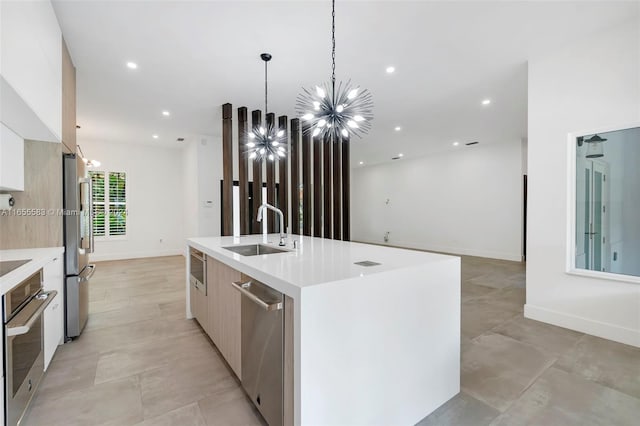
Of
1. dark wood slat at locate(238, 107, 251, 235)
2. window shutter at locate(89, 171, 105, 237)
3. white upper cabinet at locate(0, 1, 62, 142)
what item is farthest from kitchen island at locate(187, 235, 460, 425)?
window shutter at locate(89, 171, 105, 237)

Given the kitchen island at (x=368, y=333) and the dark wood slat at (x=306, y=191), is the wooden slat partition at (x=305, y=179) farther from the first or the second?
the kitchen island at (x=368, y=333)

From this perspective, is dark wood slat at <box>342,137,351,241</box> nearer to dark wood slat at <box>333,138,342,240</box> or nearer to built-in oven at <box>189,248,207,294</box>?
dark wood slat at <box>333,138,342,240</box>

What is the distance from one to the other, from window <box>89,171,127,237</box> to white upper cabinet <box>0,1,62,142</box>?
5345 mm

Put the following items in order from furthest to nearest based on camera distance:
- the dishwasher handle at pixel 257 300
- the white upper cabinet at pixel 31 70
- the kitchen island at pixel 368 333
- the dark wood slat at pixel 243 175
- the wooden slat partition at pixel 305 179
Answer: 1. the wooden slat partition at pixel 305 179
2. the dark wood slat at pixel 243 175
3. the white upper cabinet at pixel 31 70
4. the dishwasher handle at pixel 257 300
5. the kitchen island at pixel 368 333

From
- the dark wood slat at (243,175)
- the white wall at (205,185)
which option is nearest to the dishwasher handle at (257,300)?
the dark wood slat at (243,175)

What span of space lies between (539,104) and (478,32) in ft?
3.78

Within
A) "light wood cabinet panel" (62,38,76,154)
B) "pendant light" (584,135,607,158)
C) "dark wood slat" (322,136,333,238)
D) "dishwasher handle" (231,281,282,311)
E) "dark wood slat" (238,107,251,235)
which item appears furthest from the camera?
"dark wood slat" (322,136,333,238)

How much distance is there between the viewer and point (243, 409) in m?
1.84

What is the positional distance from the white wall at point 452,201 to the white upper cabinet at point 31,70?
8.23 m

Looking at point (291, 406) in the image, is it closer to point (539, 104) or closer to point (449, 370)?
point (449, 370)

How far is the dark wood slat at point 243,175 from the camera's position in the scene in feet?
14.8

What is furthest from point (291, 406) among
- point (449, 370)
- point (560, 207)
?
point (560, 207)

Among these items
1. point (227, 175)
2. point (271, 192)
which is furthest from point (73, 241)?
point (271, 192)

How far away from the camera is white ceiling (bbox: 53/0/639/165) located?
2561 millimetres
